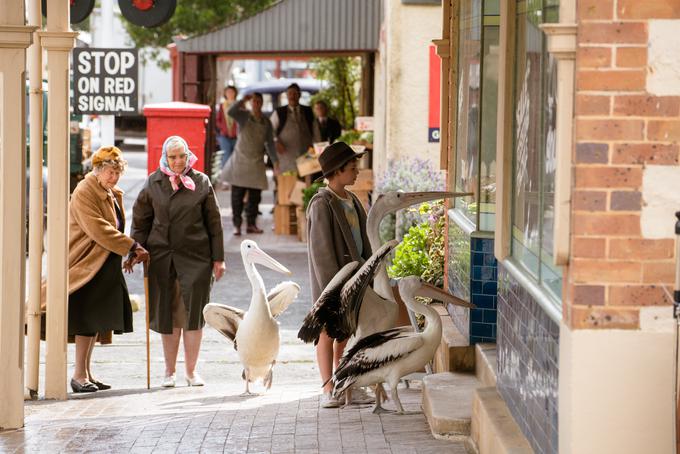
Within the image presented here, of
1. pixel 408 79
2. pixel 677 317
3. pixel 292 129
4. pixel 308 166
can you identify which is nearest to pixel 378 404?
pixel 677 317

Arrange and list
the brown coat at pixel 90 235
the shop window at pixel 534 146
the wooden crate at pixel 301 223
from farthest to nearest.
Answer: the wooden crate at pixel 301 223, the brown coat at pixel 90 235, the shop window at pixel 534 146

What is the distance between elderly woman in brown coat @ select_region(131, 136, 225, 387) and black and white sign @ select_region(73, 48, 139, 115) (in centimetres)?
214

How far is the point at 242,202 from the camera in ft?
62.3

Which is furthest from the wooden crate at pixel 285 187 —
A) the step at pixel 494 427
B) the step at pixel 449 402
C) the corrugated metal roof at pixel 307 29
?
the step at pixel 494 427

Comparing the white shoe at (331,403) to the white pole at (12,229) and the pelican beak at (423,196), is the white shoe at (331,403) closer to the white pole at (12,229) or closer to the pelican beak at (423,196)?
the pelican beak at (423,196)

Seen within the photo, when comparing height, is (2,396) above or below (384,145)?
below

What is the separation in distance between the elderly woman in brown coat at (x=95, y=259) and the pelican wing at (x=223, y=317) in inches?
24.9

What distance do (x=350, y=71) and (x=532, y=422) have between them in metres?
20.3

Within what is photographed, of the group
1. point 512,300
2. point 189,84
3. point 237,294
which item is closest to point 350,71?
Answer: point 189,84

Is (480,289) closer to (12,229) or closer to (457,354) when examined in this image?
(457,354)

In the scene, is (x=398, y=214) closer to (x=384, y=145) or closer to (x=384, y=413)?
(x=384, y=145)

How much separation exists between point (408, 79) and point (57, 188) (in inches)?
295

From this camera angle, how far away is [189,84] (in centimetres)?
2020

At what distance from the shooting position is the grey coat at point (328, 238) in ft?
26.7
